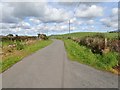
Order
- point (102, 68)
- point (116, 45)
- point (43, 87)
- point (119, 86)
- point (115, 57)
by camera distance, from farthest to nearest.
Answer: point (116, 45) < point (115, 57) < point (102, 68) < point (119, 86) < point (43, 87)

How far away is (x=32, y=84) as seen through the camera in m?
8.40

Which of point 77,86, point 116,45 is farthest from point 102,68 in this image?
point 116,45

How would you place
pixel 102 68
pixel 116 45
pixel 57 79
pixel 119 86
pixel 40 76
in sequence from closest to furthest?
pixel 119 86 → pixel 57 79 → pixel 40 76 → pixel 102 68 → pixel 116 45

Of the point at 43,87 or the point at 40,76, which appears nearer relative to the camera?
the point at 43,87

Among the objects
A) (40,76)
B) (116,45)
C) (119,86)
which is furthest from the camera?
(116,45)

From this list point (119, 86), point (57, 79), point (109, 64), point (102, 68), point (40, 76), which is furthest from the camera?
point (109, 64)

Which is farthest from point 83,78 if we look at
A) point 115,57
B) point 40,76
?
point 115,57

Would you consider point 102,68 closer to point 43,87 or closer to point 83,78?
point 83,78

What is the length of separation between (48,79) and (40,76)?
2.67ft

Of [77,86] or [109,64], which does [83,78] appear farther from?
[109,64]

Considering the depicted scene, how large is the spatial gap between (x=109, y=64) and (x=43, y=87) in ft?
23.4

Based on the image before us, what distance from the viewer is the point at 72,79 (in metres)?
9.27

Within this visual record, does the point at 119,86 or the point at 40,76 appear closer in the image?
the point at 119,86

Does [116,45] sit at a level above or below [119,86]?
above
